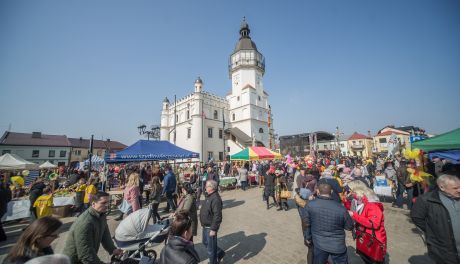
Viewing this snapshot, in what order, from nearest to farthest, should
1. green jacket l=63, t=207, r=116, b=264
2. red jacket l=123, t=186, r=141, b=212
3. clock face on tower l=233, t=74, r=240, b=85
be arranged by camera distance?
green jacket l=63, t=207, r=116, b=264 < red jacket l=123, t=186, r=141, b=212 < clock face on tower l=233, t=74, r=240, b=85

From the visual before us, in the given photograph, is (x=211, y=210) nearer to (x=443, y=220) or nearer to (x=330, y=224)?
(x=330, y=224)

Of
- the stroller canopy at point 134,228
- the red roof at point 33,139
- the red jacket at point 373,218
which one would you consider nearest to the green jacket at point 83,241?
the stroller canopy at point 134,228

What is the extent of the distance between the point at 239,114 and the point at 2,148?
1897 inches

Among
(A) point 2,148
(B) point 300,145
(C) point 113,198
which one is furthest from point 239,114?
(A) point 2,148

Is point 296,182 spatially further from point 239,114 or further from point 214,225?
point 239,114

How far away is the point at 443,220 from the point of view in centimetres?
241

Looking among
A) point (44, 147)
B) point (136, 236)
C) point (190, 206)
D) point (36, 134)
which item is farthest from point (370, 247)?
point (36, 134)

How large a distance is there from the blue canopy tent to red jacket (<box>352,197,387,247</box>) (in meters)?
10.3

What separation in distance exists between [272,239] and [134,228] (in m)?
3.71

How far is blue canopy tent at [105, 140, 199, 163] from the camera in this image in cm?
1000

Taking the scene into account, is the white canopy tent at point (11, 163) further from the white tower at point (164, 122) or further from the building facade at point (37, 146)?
the building facade at point (37, 146)

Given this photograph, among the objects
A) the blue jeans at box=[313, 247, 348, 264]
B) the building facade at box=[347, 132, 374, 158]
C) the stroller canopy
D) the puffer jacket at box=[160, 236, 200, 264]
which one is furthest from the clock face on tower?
the building facade at box=[347, 132, 374, 158]

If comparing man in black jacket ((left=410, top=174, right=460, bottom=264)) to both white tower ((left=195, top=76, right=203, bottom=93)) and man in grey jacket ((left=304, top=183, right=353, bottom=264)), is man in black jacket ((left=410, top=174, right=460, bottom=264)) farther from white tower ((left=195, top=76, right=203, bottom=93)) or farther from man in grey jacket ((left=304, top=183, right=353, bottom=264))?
white tower ((left=195, top=76, right=203, bottom=93))

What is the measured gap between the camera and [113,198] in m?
10.5
